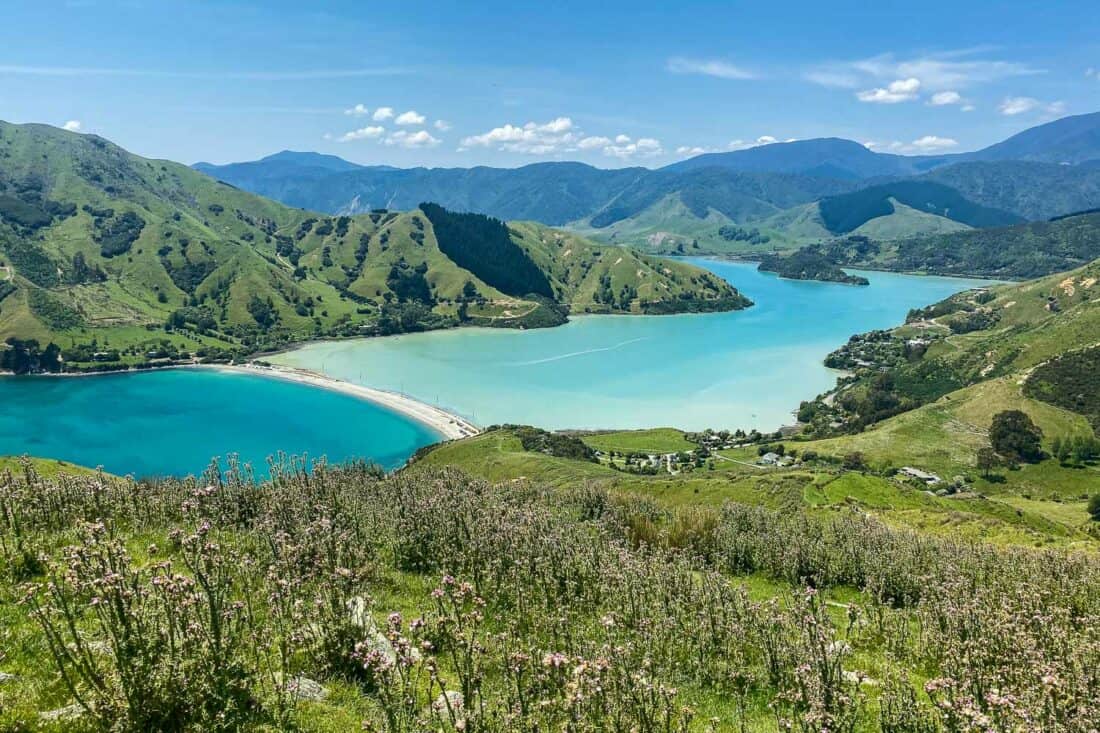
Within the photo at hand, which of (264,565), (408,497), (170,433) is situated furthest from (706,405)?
(264,565)

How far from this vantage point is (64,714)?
7.79 meters

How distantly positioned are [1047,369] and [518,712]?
7404 inches

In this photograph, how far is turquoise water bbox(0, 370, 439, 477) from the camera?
5103 inches

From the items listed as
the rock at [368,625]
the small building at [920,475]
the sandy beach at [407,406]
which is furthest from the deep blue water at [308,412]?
the rock at [368,625]

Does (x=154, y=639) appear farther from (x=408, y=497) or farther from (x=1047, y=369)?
(x=1047, y=369)

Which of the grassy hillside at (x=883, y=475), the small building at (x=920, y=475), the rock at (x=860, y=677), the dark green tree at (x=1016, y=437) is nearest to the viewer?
the rock at (x=860, y=677)

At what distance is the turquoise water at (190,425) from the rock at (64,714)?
117 m

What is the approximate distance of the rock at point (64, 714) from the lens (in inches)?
304

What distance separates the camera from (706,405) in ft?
557

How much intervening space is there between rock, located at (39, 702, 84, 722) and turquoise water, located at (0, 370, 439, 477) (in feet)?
385

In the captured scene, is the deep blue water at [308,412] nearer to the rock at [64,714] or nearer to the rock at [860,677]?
the rock at [860,677]

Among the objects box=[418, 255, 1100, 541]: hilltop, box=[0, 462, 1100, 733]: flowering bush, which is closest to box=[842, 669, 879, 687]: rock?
box=[0, 462, 1100, 733]: flowering bush

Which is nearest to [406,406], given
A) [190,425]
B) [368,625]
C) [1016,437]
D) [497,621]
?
[190,425]

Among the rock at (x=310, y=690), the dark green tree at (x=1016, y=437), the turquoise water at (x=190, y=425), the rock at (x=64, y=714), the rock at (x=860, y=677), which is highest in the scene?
the rock at (x=64, y=714)
